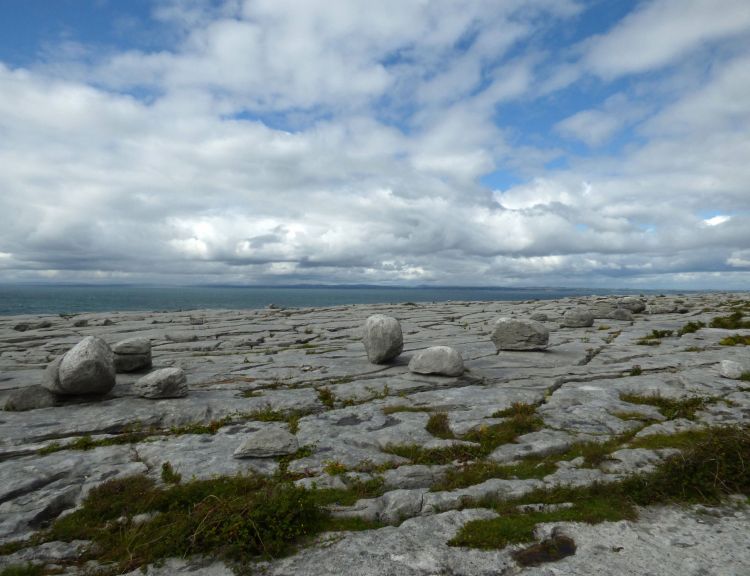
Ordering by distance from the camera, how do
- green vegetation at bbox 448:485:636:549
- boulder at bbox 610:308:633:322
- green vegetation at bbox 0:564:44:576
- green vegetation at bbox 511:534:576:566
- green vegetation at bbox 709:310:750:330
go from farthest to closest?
boulder at bbox 610:308:633:322 < green vegetation at bbox 709:310:750:330 < green vegetation at bbox 448:485:636:549 < green vegetation at bbox 511:534:576:566 < green vegetation at bbox 0:564:44:576

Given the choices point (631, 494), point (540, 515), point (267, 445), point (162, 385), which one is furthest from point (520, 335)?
point (162, 385)

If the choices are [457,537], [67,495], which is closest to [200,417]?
[67,495]

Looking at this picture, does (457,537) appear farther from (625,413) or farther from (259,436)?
(625,413)

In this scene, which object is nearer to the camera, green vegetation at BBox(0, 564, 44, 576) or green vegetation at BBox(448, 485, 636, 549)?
green vegetation at BBox(0, 564, 44, 576)

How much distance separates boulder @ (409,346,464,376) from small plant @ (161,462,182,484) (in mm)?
8274

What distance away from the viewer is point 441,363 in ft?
45.4

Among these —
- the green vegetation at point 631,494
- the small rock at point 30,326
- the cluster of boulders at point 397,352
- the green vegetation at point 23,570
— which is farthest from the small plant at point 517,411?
the small rock at point 30,326

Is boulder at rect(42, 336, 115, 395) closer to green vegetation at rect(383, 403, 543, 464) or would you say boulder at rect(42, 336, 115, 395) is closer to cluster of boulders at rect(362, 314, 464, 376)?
green vegetation at rect(383, 403, 543, 464)

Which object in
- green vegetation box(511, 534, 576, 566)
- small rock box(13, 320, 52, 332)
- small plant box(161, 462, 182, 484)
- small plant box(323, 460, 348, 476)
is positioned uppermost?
small rock box(13, 320, 52, 332)

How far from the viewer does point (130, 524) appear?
6.15 m

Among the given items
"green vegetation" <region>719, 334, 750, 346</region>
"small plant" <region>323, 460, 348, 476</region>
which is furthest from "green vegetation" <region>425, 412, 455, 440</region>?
"green vegetation" <region>719, 334, 750, 346</region>

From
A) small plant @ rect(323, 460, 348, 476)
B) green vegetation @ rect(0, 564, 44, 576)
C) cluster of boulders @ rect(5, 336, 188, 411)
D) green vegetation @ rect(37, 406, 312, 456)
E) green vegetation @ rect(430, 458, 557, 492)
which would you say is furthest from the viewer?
cluster of boulders @ rect(5, 336, 188, 411)

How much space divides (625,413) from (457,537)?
22.3 ft

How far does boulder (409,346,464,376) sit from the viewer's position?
1379cm
